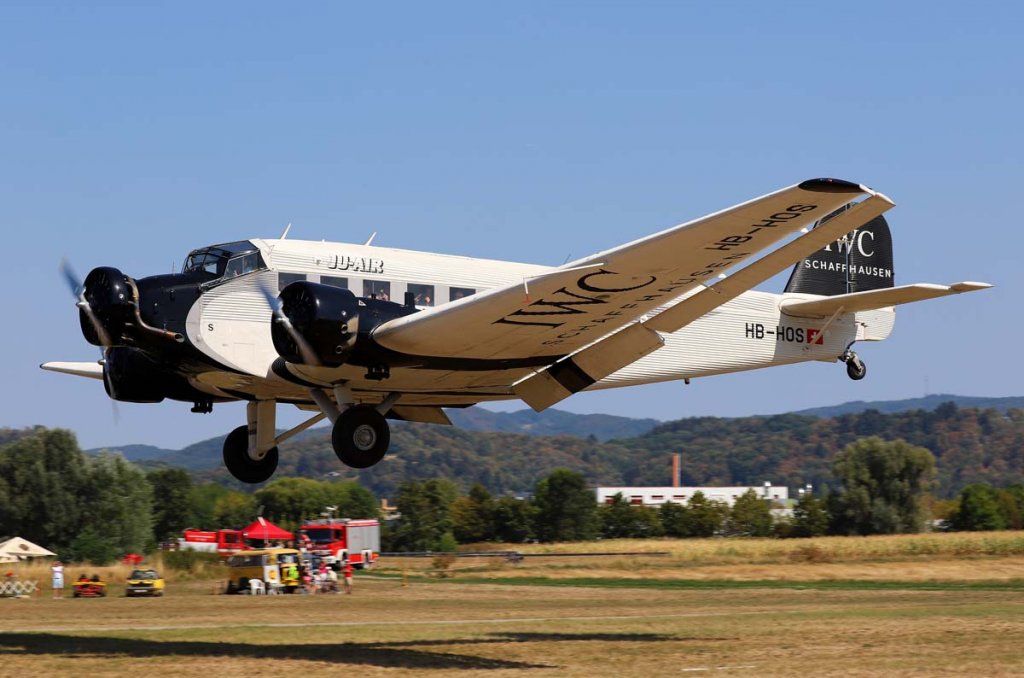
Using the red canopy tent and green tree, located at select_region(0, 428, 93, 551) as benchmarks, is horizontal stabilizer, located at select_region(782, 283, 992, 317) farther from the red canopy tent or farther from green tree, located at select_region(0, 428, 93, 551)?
green tree, located at select_region(0, 428, 93, 551)

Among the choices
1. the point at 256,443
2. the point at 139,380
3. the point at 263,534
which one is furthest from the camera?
the point at 263,534

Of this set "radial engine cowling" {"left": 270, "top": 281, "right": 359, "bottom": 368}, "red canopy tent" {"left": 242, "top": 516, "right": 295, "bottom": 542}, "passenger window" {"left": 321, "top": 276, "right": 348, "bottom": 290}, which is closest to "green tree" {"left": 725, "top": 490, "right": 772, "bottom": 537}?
"red canopy tent" {"left": 242, "top": 516, "right": 295, "bottom": 542}

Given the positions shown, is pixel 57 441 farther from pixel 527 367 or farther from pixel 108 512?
pixel 527 367

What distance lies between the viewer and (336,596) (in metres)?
36.3

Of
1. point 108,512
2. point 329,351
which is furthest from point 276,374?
point 108,512

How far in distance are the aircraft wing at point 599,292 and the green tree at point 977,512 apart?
53.7 meters

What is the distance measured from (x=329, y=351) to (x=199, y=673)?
495 cm

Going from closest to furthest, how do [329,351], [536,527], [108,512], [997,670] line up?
[329,351], [997,670], [108,512], [536,527]

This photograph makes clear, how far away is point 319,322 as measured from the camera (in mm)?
15766

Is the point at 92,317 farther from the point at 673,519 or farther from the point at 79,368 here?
the point at 673,519

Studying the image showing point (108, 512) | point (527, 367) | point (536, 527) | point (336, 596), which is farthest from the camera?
Result: point (536, 527)

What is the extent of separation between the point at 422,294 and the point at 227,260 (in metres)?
2.94

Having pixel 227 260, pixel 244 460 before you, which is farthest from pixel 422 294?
pixel 244 460

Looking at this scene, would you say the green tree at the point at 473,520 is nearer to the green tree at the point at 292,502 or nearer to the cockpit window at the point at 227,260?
the green tree at the point at 292,502
